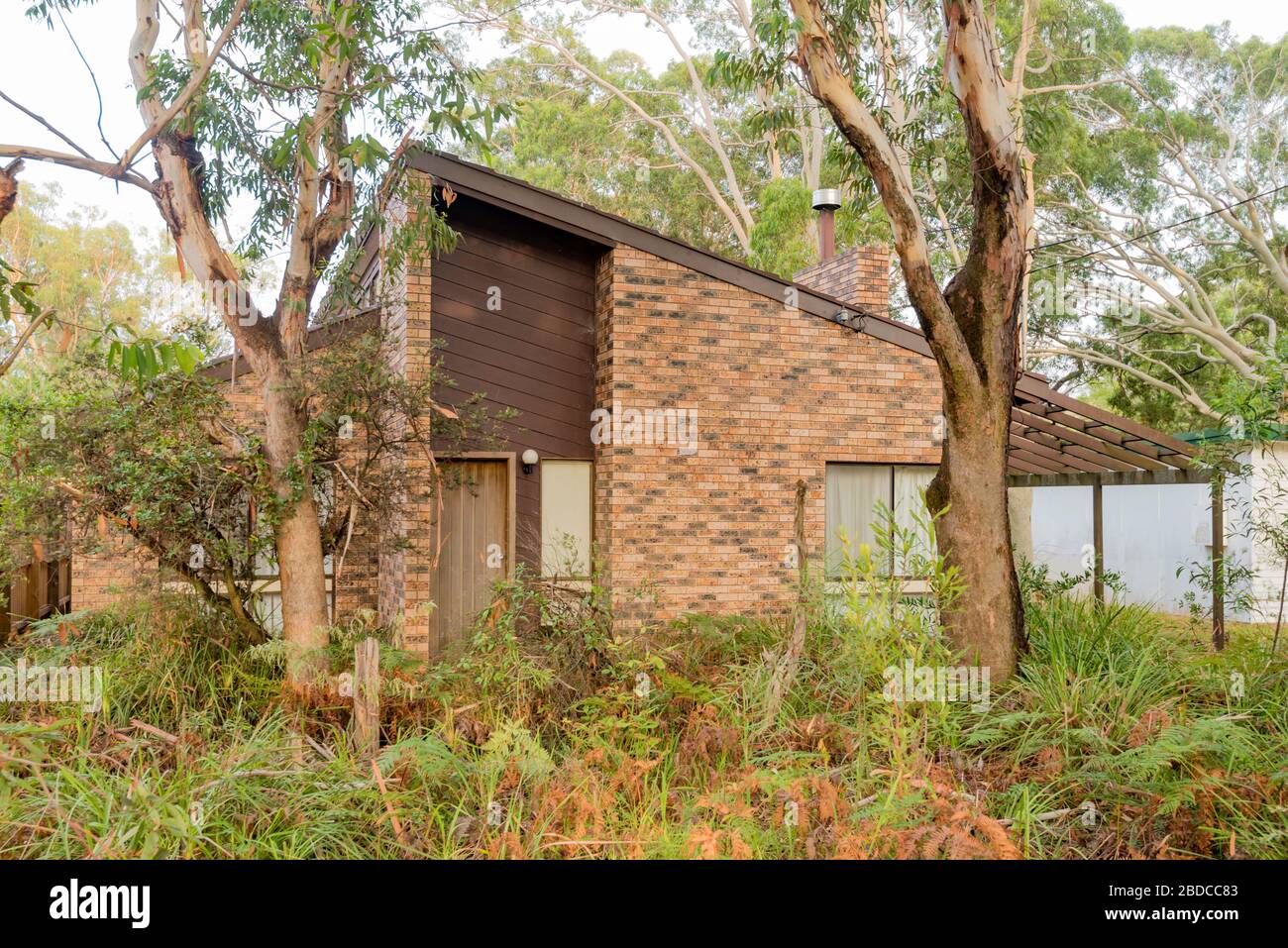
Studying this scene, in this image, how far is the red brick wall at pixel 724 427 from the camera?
1034cm

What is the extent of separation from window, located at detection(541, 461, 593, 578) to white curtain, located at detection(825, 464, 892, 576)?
2870mm

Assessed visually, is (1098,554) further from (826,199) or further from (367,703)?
(367,703)

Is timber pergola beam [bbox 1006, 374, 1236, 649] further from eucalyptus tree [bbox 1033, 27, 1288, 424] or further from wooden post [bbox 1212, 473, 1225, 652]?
eucalyptus tree [bbox 1033, 27, 1288, 424]

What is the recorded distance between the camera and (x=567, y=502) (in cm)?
1088

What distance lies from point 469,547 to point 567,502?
1.23 metres

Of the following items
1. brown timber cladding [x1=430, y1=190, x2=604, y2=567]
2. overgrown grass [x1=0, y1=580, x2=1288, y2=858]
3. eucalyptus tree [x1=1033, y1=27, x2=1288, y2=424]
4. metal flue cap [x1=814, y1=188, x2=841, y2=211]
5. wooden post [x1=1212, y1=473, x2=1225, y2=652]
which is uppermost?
eucalyptus tree [x1=1033, y1=27, x2=1288, y2=424]

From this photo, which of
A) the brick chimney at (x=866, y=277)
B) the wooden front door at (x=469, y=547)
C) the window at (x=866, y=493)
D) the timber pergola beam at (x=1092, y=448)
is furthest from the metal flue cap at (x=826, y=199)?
the wooden front door at (x=469, y=547)

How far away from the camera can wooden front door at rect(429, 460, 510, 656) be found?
10.3 metres

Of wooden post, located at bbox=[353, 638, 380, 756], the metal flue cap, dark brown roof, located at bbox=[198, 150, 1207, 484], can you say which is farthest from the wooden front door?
the metal flue cap

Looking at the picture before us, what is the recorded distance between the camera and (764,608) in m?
10.5

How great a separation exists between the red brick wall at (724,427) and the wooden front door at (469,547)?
3.76ft

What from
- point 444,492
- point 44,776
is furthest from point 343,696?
point 444,492

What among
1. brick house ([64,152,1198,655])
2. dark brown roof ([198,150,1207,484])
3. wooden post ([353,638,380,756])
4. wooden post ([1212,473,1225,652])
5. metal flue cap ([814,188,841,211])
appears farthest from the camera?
metal flue cap ([814,188,841,211])
